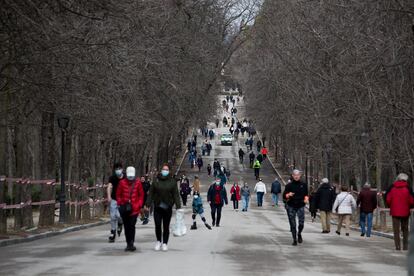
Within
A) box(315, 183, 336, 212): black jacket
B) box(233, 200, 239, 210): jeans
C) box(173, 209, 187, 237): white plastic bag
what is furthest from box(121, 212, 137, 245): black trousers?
box(233, 200, 239, 210): jeans

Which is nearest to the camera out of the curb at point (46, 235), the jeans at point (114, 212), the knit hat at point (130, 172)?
the knit hat at point (130, 172)

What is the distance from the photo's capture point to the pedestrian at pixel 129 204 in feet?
60.8

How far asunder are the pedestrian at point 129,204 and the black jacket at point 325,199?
12.9 metres

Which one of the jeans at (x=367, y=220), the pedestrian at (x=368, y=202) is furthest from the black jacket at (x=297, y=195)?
the jeans at (x=367, y=220)

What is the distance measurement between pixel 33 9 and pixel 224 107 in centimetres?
14348

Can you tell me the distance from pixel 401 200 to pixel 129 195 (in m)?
6.21

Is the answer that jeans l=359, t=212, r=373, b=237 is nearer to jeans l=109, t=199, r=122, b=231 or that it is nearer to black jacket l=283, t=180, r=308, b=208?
black jacket l=283, t=180, r=308, b=208

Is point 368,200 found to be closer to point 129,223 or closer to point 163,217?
point 163,217

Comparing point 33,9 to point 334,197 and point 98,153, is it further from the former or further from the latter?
point 98,153

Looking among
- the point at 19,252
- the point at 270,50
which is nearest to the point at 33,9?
the point at 19,252

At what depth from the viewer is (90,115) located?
30859 mm

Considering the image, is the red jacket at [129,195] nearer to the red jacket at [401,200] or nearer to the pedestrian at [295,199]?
the pedestrian at [295,199]

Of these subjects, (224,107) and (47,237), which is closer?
(47,237)

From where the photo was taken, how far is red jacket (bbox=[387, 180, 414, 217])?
20.5 metres
